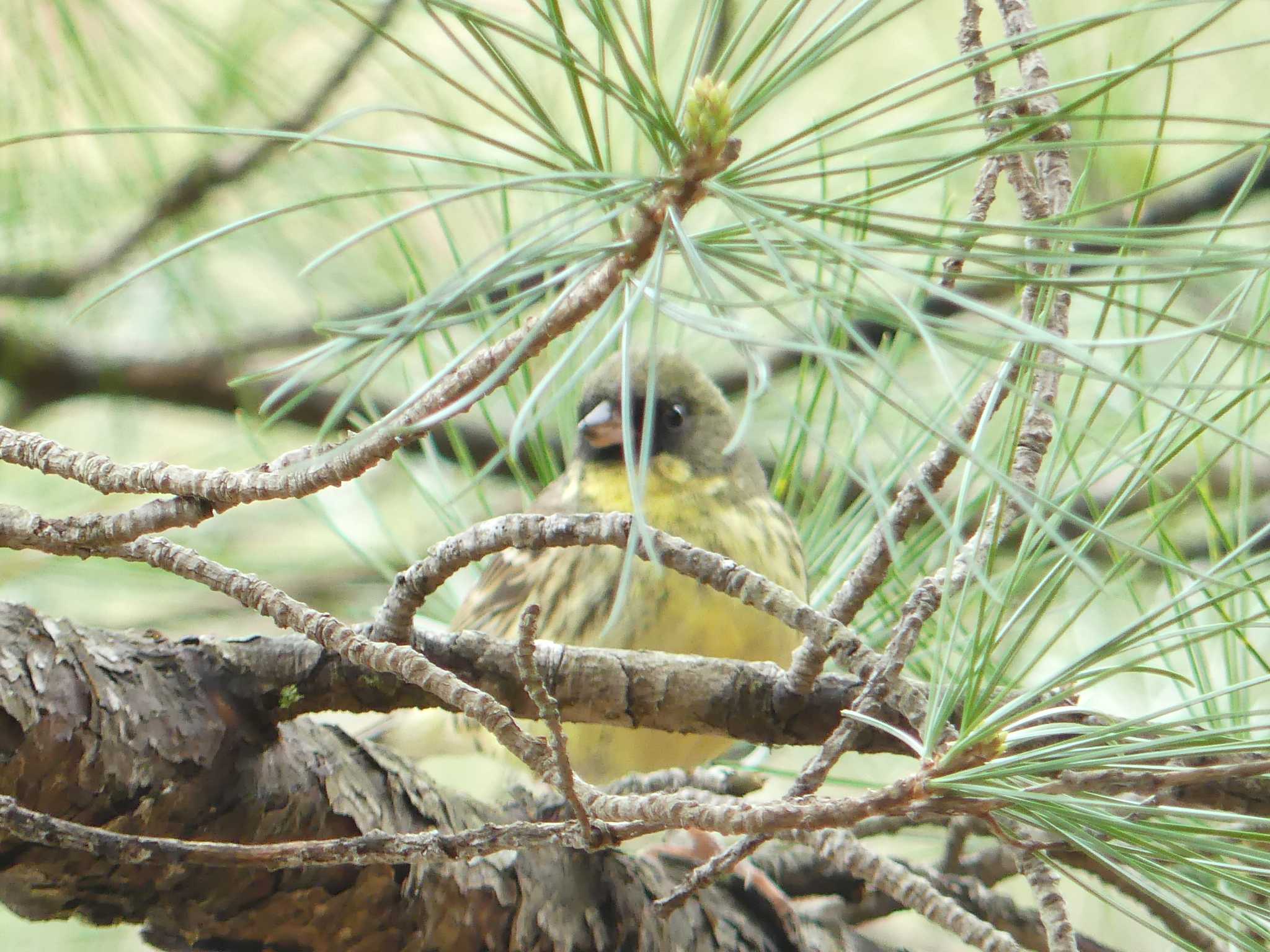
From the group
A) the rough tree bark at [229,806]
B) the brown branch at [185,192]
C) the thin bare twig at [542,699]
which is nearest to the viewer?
the thin bare twig at [542,699]

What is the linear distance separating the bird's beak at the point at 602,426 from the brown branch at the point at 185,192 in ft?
1.73

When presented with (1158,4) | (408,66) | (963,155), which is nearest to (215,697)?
(963,155)

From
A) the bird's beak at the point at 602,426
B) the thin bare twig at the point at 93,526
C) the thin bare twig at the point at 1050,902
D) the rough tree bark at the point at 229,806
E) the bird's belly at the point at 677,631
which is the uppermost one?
the bird's beak at the point at 602,426

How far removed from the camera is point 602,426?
1.65m

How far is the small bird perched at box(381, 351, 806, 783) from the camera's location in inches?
59.4

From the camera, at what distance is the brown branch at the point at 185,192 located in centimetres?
165

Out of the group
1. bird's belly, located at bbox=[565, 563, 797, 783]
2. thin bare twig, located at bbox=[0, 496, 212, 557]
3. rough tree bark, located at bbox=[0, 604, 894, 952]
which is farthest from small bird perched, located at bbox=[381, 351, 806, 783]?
thin bare twig, located at bbox=[0, 496, 212, 557]

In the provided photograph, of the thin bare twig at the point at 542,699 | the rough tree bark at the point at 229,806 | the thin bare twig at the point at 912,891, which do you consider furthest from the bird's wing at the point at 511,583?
the thin bare twig at the point at 542,699

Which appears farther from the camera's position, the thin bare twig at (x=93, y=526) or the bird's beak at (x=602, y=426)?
the bird's beak at (x=602, y=426)

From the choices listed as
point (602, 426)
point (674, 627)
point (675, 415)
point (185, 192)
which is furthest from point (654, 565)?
point (185, 192)

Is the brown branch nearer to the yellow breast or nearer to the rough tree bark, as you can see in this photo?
the yellow breast

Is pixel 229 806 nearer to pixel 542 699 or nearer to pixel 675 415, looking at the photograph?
pixel 542 699

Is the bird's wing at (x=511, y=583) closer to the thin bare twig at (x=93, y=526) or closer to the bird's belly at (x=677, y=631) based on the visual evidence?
the bird's belly at (x=677, y=631)

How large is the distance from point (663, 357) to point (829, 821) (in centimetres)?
114
